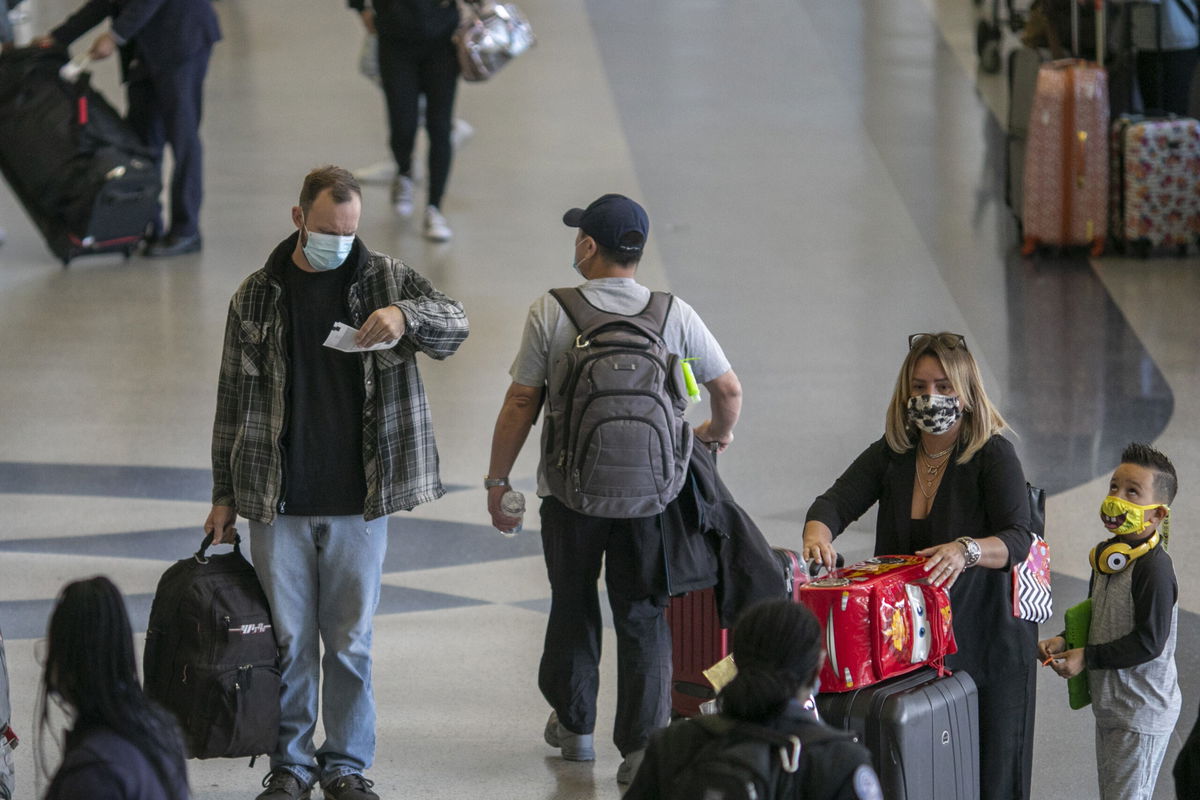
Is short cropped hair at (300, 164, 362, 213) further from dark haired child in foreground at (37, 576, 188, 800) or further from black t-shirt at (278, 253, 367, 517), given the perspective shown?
dark haired child in foreground at (37, 576, 188, 800)

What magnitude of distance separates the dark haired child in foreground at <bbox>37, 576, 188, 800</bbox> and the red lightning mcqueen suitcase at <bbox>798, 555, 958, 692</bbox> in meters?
1.37

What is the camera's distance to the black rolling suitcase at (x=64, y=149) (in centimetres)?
789

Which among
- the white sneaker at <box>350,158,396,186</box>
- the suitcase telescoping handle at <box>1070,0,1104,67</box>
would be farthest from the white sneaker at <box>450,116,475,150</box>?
the suitcase telescoping handle at <box>1070,0,1104,67</box>

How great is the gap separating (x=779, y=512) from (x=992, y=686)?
7.92 feet

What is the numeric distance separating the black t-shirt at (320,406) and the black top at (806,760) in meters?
1.51

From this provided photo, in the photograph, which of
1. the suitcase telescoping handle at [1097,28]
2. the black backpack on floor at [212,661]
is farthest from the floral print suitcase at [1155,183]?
the black backpack on floor at [212,661]

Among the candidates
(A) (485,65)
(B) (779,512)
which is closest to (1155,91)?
(A) (485,65)

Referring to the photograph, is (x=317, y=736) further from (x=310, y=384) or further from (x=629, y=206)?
(x=629, y=206)

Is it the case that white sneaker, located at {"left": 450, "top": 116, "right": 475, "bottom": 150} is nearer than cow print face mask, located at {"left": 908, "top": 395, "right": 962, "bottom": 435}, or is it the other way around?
cow print face mask, located at {"left": 908, "top": 395, "right": 962, "bottom": 435}

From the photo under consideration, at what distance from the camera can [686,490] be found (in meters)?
3.79

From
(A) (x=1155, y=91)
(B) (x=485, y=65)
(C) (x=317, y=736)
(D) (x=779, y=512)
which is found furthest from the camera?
(A) (x=1155, y=91)

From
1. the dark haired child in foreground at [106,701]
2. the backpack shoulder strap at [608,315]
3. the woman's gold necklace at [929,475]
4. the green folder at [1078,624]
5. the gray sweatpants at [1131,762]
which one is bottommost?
the gray sweatpants at [1131,762]

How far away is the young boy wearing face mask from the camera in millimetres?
3354

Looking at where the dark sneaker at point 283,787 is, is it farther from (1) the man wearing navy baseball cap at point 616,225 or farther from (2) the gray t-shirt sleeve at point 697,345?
(1) the man wearing navy baseball cap at point 616,225
